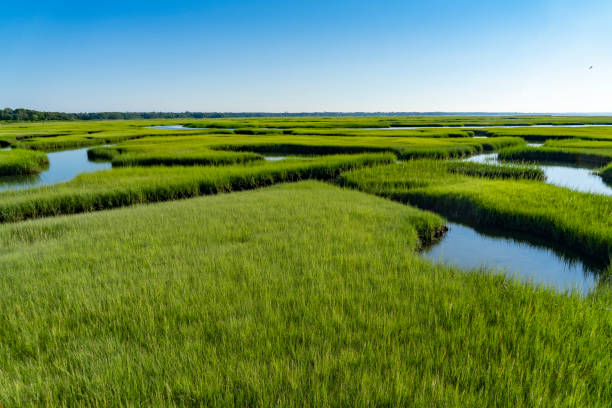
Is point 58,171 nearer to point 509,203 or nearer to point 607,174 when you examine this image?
point 509,203

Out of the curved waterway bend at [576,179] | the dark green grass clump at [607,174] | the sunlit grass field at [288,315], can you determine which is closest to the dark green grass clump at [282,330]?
the sunlit grass field at [288,315]

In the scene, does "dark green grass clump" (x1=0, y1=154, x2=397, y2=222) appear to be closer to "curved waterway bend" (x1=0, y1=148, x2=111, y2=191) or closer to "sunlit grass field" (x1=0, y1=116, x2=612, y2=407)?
"sunlit grass field" (x1=0, y1=116, x2=612, y2=407)

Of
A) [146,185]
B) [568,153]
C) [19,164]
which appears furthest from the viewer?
[568,153]

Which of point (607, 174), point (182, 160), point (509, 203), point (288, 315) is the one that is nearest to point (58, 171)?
point (182, 160)

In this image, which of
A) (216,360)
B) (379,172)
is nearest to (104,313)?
(216,360)

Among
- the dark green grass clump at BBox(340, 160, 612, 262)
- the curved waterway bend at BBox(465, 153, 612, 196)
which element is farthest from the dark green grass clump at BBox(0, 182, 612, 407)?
the curved waterway bend at BBox(465, 153, 612, 196)

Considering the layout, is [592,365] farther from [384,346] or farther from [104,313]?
[104,313]
